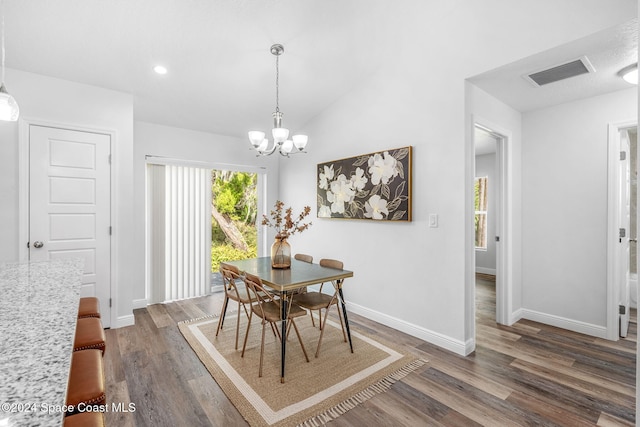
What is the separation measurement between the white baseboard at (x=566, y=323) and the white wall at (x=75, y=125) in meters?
4.47

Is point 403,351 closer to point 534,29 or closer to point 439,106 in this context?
point 439,106

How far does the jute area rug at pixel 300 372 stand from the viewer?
→ 1.90m

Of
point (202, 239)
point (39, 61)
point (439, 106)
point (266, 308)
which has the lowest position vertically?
point (266, 308)

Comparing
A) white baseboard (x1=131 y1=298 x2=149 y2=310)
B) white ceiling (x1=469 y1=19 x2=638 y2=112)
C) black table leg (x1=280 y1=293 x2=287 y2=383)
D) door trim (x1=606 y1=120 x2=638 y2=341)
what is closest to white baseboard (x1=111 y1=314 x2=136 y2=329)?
white baseboard (x1=131 y1=298 x2=149 y2=310)

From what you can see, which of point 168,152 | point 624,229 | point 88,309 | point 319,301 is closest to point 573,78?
point 624,229

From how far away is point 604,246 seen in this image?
2930 mm

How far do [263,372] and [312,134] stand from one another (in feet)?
10.2

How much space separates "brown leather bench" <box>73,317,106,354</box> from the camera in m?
1.36

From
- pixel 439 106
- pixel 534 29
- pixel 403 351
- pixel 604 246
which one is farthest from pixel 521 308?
pixel 534 29

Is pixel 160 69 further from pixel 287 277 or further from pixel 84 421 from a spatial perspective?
pixel 84 421

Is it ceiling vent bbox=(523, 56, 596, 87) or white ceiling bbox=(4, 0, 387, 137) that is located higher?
white ceiling bbox=(4, 0, 387, 137)

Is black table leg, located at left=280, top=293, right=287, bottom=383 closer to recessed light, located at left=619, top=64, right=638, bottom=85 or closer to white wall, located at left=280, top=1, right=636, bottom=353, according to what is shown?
white wall, located at left=280, top=1, right=636, bottom=353

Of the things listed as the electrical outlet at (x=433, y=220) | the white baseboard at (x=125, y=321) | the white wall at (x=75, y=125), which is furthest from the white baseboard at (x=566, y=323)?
the white wall at (x=75, y=125)

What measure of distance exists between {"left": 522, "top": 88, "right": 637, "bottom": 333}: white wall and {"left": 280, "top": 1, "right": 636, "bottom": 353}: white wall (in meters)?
1.24
